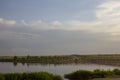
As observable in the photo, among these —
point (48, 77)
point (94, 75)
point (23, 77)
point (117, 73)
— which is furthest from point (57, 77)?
point (117, 73)

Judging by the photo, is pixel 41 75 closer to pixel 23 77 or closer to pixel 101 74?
pixel 23 77

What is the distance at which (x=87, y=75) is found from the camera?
2941 centimetres

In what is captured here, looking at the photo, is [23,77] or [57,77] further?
[57,77]

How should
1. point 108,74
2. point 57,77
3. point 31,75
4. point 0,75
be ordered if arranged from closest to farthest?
point 0,75 → point 31,75 → point 57,77 → point 108,74

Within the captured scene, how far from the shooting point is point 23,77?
22625mm

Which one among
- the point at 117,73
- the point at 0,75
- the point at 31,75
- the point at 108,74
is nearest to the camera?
the point at 0,75

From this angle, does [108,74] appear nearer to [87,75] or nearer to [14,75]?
[87,75]

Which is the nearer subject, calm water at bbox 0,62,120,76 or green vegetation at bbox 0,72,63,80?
green vegetation at bbox 0,72,63,80

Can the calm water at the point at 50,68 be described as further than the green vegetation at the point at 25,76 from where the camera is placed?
Yes

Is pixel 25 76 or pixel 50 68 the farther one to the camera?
pixel 50 68

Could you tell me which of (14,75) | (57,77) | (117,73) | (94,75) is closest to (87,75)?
(94,75)

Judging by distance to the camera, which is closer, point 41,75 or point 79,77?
point 41,75

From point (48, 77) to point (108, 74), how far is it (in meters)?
7.51

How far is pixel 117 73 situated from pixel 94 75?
116 inches
